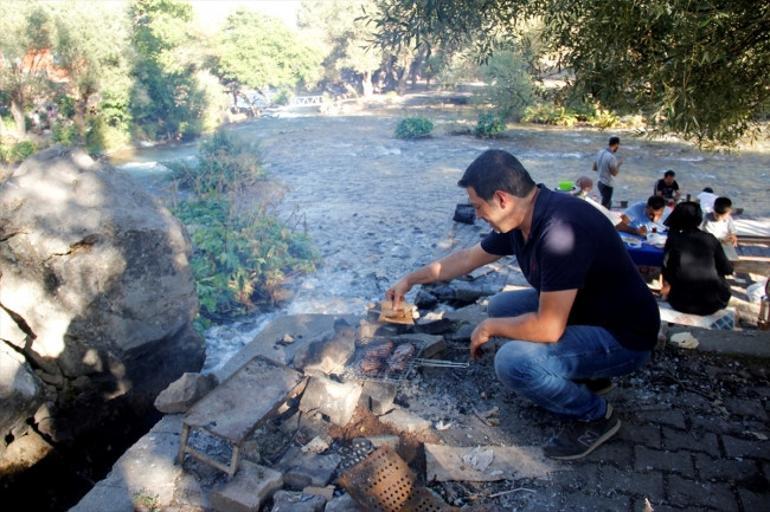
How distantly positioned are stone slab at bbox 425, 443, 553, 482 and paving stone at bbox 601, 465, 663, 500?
301 millimetres

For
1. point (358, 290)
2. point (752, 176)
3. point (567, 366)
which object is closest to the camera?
point (567, 366)

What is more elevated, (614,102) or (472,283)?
(614,102)

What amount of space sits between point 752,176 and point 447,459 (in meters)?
15.5

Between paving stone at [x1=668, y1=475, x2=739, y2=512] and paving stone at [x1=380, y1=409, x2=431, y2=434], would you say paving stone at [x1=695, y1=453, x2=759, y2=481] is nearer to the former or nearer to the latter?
paving stone at [x1=668, y1=475, x2=739, y2=512]

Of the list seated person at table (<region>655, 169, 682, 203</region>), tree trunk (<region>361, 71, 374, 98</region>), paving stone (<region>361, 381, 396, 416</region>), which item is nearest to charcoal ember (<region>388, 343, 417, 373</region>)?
paving stone (<region>361, 381, 396, 416</region>)

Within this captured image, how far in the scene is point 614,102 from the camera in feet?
13.7

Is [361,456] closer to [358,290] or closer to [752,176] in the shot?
[358,290]

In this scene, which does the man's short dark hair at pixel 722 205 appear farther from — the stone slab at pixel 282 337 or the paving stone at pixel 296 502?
the paving stone at pixel 296 502

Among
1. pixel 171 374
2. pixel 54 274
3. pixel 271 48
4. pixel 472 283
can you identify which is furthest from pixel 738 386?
pixel 271 48

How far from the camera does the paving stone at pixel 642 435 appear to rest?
124 inches

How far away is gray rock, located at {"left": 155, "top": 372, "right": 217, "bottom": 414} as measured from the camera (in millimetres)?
3648

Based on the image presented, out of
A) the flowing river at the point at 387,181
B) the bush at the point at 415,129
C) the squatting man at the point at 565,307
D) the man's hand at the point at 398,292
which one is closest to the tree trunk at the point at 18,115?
the flowing river at the point at 387,181

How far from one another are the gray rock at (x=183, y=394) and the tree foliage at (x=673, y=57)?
11.9ft

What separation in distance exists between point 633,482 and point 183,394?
285cm
